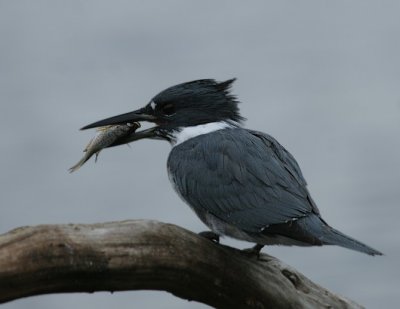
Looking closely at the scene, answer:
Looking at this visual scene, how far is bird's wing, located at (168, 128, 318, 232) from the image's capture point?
524cm

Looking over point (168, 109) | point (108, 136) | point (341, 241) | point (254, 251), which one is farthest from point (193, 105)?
point (341, 241)

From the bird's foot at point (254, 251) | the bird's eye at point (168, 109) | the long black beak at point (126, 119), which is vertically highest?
the bird's eye at point (168, 109)

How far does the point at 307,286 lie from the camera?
18.5ft

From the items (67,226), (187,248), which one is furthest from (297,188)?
(67,226)

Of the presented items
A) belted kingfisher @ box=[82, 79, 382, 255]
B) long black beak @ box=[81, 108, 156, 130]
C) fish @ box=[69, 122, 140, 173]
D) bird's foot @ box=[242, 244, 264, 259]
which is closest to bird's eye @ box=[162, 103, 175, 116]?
belted kingfisher @ box=[82, 79, 382, 255]

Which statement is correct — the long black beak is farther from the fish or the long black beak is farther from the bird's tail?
the bird's tail

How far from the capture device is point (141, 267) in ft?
15.6

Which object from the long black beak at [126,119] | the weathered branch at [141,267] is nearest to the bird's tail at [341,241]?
the weathered branch at [141,267]

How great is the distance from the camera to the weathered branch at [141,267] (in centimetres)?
445

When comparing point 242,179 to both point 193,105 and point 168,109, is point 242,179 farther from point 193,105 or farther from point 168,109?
point 168,109

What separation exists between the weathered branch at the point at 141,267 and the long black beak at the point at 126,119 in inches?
49.4

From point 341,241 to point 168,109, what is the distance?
1719mm

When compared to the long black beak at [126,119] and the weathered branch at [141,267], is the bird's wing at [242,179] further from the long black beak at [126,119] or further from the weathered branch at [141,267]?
the long black beak at [126,119]

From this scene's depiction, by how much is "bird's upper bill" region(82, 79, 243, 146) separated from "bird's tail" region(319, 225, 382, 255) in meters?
1.30
